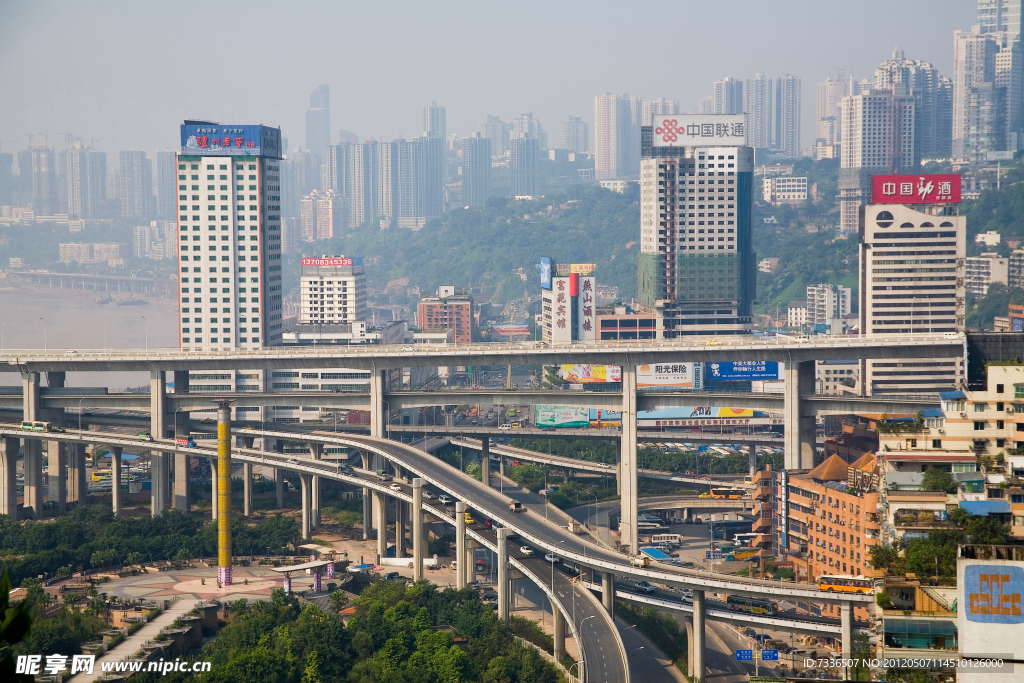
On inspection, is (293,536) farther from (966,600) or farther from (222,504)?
(966,600)

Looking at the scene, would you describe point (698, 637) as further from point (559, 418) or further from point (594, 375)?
point (594, 375)

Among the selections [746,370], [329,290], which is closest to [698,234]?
[746,370]

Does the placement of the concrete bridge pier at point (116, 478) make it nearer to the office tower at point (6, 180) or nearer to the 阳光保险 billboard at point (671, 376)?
the 阳光保险 billboard at point (671, 376)

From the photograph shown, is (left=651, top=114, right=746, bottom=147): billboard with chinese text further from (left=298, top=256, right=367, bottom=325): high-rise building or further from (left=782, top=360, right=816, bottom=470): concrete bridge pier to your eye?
(left=782, top=360, right=816, bottom=470): concrete bridge pier

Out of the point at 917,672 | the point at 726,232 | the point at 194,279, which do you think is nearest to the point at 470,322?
the point at 726,232

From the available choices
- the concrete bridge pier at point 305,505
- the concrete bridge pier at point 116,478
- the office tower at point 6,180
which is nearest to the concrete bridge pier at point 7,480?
the concrete bridge pier at point 116,478

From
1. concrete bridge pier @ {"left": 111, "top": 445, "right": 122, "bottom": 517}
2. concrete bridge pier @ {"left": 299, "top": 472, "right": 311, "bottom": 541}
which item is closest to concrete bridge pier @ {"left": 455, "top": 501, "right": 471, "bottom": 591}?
Answer: concrete bridge pier @ {"left": 299, "top": 472, "right": 311, "bottom": 541}
